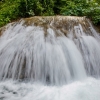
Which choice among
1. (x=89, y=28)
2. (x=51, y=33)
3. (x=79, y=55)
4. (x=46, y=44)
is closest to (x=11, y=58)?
(x=46, y=44)

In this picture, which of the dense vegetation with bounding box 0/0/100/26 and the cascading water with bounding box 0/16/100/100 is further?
the dense vegetation with bounding box 0/0/100/26

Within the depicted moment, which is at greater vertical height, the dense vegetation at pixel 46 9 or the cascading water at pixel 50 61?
the dense vegetation at pixel 46 9

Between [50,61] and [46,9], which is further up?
[46,9]

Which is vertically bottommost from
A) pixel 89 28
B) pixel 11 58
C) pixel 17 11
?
pixel 11 58

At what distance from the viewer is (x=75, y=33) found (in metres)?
6.13

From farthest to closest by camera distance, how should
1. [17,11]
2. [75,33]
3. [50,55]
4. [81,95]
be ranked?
[17,11], [75,33], [50,55], [81,95]

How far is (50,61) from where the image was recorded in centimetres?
517

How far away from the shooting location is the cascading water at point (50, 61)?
4.51 meters

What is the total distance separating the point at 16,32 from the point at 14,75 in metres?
1.67

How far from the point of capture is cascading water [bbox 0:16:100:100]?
178 inches

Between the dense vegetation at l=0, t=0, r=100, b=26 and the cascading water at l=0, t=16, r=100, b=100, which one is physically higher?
the dense vegetation at l=0, t=0, r=100, b=26

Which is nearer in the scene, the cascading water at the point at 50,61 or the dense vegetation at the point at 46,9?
the cascading water at the point at 50,61

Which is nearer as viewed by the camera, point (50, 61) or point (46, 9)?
point (50, 61)

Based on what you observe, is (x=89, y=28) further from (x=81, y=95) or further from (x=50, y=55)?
(x=81, y=95)
